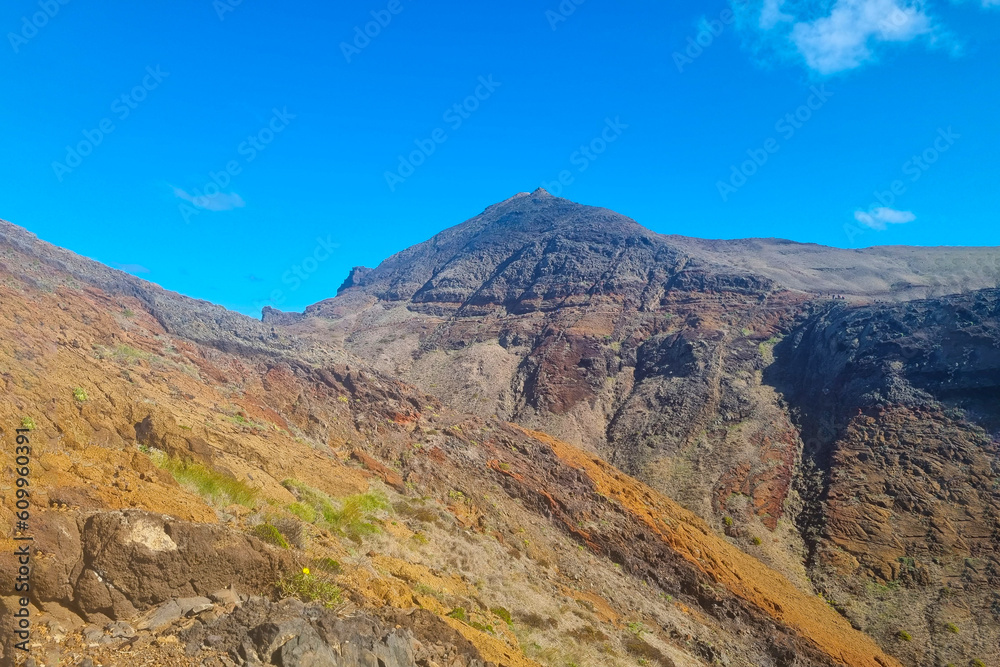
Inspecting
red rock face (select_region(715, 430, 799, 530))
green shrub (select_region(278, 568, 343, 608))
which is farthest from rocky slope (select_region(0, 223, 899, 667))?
red rock face (select_region(715, 430, 799, 530))

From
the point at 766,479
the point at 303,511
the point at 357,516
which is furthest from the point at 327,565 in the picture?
the point at 766,479

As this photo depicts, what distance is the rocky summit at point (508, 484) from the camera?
23.2 feet

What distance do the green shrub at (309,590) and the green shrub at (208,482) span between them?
122 inches

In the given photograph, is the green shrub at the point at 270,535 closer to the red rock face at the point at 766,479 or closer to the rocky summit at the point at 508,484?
the rocky summit at the point at 508,484

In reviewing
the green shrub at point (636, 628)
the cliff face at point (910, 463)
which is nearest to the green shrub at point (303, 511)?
the green shrub at point (636, 628)

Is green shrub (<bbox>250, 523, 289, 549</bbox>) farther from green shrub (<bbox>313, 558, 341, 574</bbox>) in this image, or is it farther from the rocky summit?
green shrub (<bbox>313, 558, 341, 574</bbox>)

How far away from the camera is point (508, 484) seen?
78.5 feet

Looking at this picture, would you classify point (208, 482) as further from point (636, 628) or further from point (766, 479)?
point (766, 479)

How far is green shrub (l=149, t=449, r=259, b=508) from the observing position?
33.8 ft

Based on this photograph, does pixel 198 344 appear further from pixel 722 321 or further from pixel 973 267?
pixel 973 267

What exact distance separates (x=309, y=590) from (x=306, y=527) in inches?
117

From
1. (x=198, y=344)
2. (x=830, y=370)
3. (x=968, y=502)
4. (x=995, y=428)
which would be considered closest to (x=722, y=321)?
(x=830, y=370)

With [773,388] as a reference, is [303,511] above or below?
below

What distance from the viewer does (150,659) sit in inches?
225
